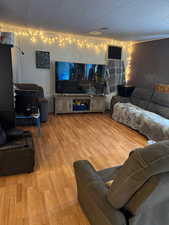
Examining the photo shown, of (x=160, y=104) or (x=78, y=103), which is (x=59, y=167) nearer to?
(x=78, y=103)

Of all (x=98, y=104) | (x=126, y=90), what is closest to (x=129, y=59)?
(x=126, y=90)

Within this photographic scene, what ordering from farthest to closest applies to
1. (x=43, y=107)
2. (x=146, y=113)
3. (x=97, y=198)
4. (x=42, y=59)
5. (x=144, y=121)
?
(x=42, y=59) → (x=43, y=107) → (x=146, y=113) → (x=144, y=121) → (x=97, y=198)

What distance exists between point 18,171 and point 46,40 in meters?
3.73

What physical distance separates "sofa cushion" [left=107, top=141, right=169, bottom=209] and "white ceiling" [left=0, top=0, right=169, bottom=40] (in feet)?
7.33

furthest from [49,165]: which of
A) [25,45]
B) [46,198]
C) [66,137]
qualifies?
[25,45]

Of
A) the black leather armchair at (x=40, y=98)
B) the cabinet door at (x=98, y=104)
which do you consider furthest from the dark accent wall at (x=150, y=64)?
the black leather armchair at (x=40, y=98)

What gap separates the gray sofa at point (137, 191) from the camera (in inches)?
30.5

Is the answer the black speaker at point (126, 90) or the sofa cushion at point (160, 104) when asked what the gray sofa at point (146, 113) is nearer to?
the sofa cushion at point (160, 104)

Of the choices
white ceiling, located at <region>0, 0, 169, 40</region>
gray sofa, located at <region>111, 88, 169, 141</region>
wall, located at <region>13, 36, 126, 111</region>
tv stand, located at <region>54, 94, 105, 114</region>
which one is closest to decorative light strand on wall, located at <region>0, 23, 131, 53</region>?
wall, located at <region>13, 36, 126, 111</region>

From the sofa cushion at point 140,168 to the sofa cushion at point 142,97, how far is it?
3801 mm

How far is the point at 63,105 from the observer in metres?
4.81

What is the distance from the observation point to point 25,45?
14.2 ft

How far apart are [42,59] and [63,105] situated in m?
1.48

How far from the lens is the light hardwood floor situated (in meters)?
1.57
